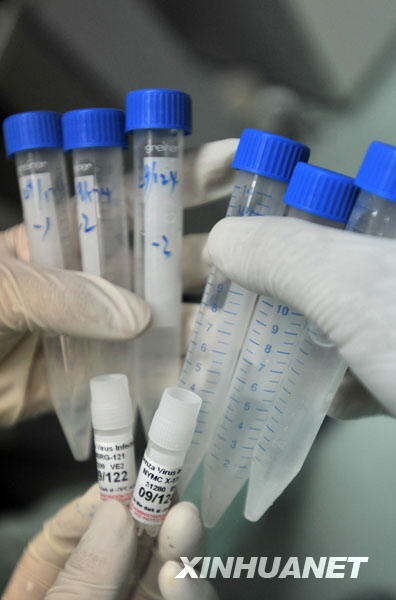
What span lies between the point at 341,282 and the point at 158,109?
412mm

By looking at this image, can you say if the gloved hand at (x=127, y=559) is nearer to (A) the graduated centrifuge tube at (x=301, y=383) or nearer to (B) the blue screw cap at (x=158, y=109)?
(A) the graduated centrifuge tube at (x=301, y=383)

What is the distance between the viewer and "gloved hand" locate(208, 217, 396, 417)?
59 centimetres

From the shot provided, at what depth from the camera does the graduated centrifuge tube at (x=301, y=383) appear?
67 cm

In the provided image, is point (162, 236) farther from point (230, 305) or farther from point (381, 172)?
point (381, 172)

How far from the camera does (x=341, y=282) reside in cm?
62

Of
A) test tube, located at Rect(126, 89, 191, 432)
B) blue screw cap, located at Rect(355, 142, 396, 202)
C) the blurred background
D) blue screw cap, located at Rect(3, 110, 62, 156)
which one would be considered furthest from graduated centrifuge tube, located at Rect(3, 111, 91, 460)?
blue screw cap, located at Rect(355, 142, 396, 202)

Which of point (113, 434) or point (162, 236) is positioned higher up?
point (162, 236)

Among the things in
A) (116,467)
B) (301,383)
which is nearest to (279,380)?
(301,383)

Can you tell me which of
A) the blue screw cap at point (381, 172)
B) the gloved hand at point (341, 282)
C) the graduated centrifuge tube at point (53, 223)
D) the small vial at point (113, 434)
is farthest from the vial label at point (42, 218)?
the blue screw cap at point (381, 172)

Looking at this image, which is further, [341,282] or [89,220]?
[89,220]

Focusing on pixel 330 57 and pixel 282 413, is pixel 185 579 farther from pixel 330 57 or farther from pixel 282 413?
pixel 330 57

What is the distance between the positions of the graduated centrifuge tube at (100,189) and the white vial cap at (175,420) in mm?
289

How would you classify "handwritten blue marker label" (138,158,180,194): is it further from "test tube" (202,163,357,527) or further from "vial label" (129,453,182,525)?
"vial label" (129,453,182,525)

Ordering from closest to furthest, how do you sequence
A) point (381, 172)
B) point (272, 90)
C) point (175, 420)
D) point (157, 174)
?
point (381, 172) < point (175, 420) < point (157, 174) < point (272, 90)
